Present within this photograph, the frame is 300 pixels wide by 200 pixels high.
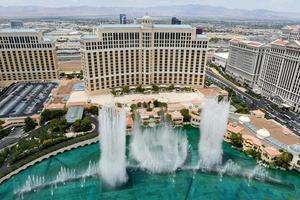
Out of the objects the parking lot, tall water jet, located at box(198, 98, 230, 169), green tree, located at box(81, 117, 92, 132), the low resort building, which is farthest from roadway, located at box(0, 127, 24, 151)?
the low resort building

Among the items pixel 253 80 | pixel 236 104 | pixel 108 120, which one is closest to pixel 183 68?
pixel 236 104

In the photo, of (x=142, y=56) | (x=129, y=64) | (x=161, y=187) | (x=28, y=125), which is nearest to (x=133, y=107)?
(x=129, y=64)

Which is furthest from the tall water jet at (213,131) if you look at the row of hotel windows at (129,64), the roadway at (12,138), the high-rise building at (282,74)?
the roadway at (12,138)

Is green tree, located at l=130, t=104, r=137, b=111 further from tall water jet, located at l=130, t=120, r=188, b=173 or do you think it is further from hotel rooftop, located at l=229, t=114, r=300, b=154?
hotel rooftop, located at l=229, t=114, r=300, b=154

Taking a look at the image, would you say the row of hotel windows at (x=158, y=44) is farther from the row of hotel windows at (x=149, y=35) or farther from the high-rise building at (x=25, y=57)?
the high-rise building at (x=25, y=57)

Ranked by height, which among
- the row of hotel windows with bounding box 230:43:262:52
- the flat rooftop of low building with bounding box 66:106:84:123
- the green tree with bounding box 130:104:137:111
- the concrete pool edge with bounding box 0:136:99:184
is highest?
the row of hotel windows with bounding box 230:43:262:52

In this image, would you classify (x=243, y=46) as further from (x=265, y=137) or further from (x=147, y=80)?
(x=265, y=137)
